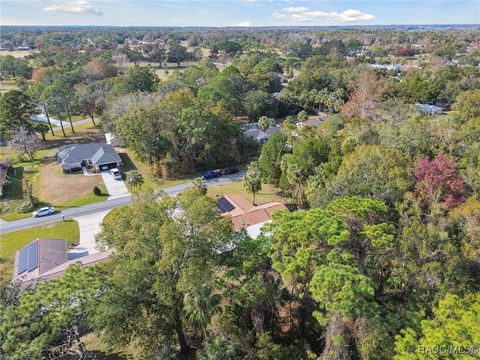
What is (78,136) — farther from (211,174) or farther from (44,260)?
(44,260)

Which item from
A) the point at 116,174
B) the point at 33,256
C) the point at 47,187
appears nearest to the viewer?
the point at 33,256

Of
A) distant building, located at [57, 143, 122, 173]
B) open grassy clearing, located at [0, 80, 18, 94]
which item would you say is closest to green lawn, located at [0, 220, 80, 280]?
distant building, located at [57, 143, 122, 173]

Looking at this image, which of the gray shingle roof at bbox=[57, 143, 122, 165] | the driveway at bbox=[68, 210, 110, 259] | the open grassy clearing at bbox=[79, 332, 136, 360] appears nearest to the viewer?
the open grassy clearing at bbox=[79, 332, 136, 360]

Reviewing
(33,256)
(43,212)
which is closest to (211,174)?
(43,212)

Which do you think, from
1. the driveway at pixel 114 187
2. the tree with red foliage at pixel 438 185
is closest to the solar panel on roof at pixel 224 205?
the driveway at pixel 114 187

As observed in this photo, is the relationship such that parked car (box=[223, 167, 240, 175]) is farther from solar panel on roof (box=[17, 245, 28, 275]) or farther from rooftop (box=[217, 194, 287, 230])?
solar panel on roof (box=[17, 245, 28, 275])

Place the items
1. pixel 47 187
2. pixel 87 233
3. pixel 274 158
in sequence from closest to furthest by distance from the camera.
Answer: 1. pixel 87 233
2. pixel 274 158
3. pixel 47 187

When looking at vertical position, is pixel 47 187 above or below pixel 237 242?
below
